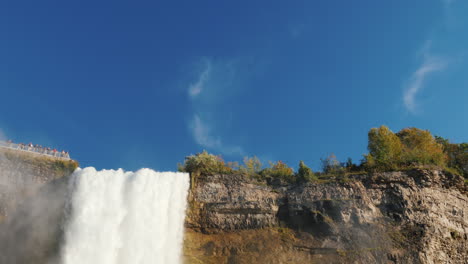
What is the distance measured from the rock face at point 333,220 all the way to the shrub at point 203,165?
2.15 ft

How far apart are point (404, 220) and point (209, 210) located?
1435 centimetres

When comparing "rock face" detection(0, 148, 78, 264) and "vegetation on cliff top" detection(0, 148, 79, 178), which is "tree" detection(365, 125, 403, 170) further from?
"rock face" detection(0, 148, 78, 264)

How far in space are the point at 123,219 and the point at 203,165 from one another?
7.89m

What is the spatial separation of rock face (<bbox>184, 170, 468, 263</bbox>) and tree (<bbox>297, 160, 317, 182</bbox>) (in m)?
0.59

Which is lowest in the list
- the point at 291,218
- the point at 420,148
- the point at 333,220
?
the point at 333,220

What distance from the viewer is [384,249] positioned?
22.4m

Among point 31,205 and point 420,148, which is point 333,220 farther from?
point 31,205

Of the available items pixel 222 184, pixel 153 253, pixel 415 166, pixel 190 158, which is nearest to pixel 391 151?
pixel 415 166

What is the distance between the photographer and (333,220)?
A: 933 inches

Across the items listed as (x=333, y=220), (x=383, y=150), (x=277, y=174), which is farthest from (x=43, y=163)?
(x=383, y=150)

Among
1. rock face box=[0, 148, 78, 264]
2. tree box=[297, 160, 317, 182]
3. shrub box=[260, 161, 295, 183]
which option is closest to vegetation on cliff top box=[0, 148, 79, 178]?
rock face box=[0, 148, 78, 264]

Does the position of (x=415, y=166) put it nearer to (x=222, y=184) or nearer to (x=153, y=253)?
(x=222, y=184)

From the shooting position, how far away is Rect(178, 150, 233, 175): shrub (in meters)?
26.5

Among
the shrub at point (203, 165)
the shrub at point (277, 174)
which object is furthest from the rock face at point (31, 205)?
the shrub at point (277, 174)
